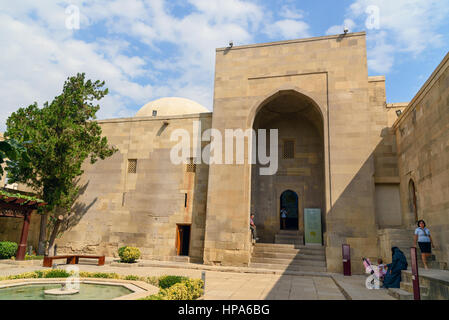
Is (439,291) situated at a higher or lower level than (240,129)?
lower

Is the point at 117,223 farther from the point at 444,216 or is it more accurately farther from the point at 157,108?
the point at 444,216

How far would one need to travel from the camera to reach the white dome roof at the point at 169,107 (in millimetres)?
25328

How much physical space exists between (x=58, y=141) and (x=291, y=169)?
1208cm

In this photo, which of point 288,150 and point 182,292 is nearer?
point 182,292

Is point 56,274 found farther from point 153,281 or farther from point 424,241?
point 424,241

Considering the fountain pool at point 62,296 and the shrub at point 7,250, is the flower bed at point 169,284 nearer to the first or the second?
the fountain pool at point 62,296

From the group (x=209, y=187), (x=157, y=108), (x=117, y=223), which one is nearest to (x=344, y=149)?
(x=209, y=187)

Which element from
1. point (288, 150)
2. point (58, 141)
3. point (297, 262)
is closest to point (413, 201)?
point (297, 262)

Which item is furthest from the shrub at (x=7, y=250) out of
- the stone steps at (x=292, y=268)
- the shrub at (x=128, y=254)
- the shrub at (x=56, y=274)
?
the stone steps at (x=292, y=268)

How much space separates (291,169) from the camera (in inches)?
711

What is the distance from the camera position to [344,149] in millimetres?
14227

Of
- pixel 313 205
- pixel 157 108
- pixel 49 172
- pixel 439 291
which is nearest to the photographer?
pixel 439 291
